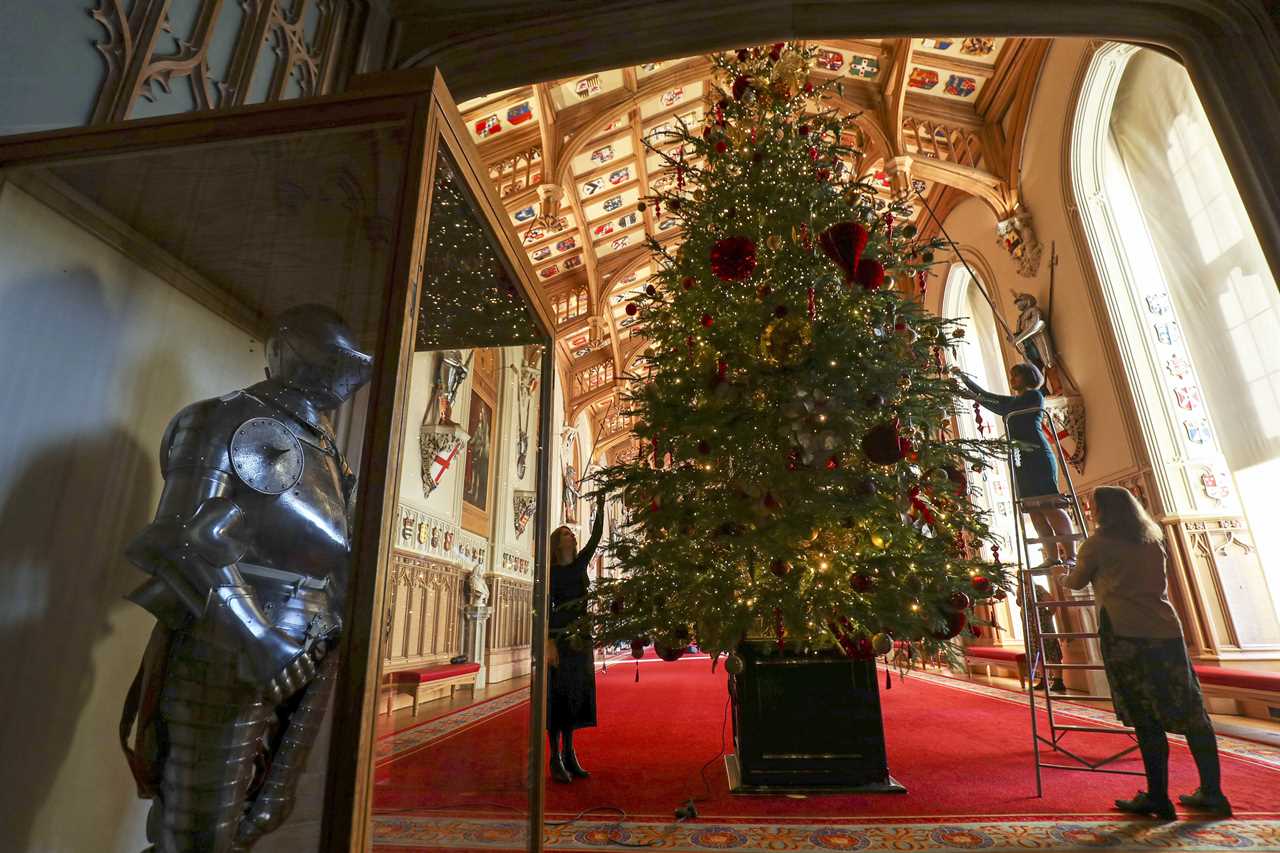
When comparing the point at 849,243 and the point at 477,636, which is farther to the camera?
the point at 849,243

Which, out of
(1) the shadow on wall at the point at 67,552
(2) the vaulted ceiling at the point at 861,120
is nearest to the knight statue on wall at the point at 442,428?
(1) the shadow on wall at the point at 67,552

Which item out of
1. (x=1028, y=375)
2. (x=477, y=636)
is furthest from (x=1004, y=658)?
(x=477, y=636)

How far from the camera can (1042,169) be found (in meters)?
6.72

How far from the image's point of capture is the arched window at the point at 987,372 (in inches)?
315

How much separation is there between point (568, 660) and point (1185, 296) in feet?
21.1

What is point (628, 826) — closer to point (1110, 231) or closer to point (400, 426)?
point (400, 426)

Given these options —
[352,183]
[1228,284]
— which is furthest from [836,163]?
[1228,284]

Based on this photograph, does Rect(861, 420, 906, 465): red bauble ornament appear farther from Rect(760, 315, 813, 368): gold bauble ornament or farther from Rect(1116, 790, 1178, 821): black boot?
Rect(1116, 790, 1178, 821): black boot

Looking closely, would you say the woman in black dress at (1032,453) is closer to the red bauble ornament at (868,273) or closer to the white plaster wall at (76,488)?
the red bauble ornament at (868,273)

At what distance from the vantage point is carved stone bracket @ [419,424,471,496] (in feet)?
3.03

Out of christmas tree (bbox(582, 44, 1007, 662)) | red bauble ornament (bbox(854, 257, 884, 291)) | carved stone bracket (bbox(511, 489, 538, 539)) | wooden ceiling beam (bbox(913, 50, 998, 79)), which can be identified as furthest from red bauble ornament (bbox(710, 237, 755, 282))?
wooden ceiling beam (bbox(913, 50, 998, 79))

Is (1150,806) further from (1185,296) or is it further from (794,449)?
(1185,296)

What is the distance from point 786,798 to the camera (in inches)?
94.3

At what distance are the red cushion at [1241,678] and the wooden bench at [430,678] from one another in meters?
4.65
